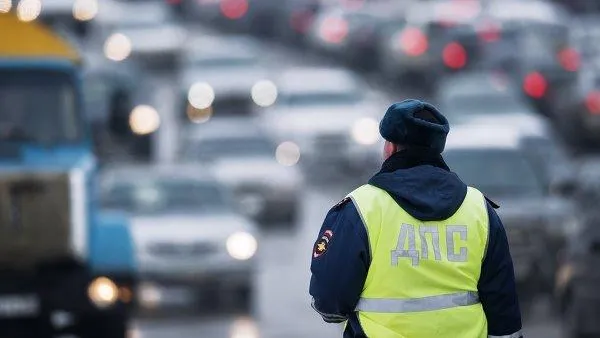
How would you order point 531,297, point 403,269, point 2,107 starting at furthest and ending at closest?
point 531,297 < point 2,107 < point 403,269

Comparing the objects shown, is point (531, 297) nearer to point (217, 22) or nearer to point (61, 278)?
point (61, 278)

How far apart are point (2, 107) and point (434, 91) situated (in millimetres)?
26893

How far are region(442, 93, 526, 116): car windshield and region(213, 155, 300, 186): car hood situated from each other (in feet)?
16.1

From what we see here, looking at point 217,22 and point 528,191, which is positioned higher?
point 217,22

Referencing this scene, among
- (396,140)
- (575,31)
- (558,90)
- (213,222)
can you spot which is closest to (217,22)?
(575,31)

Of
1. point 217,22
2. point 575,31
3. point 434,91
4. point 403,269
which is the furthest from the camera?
point 217,22

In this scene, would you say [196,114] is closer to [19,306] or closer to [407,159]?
[19,306]

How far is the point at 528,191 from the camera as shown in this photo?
21625mm

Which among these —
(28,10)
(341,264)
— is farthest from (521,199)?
(341,264)

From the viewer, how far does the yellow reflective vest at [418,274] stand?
7406 millimetres

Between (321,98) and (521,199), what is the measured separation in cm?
1870

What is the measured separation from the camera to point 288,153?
36.1m

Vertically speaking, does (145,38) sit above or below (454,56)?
above

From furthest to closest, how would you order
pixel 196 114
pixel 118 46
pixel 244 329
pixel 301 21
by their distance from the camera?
pixel 301 21 < pixel 118 46 < pixel 196 114 < pixel 244 329
